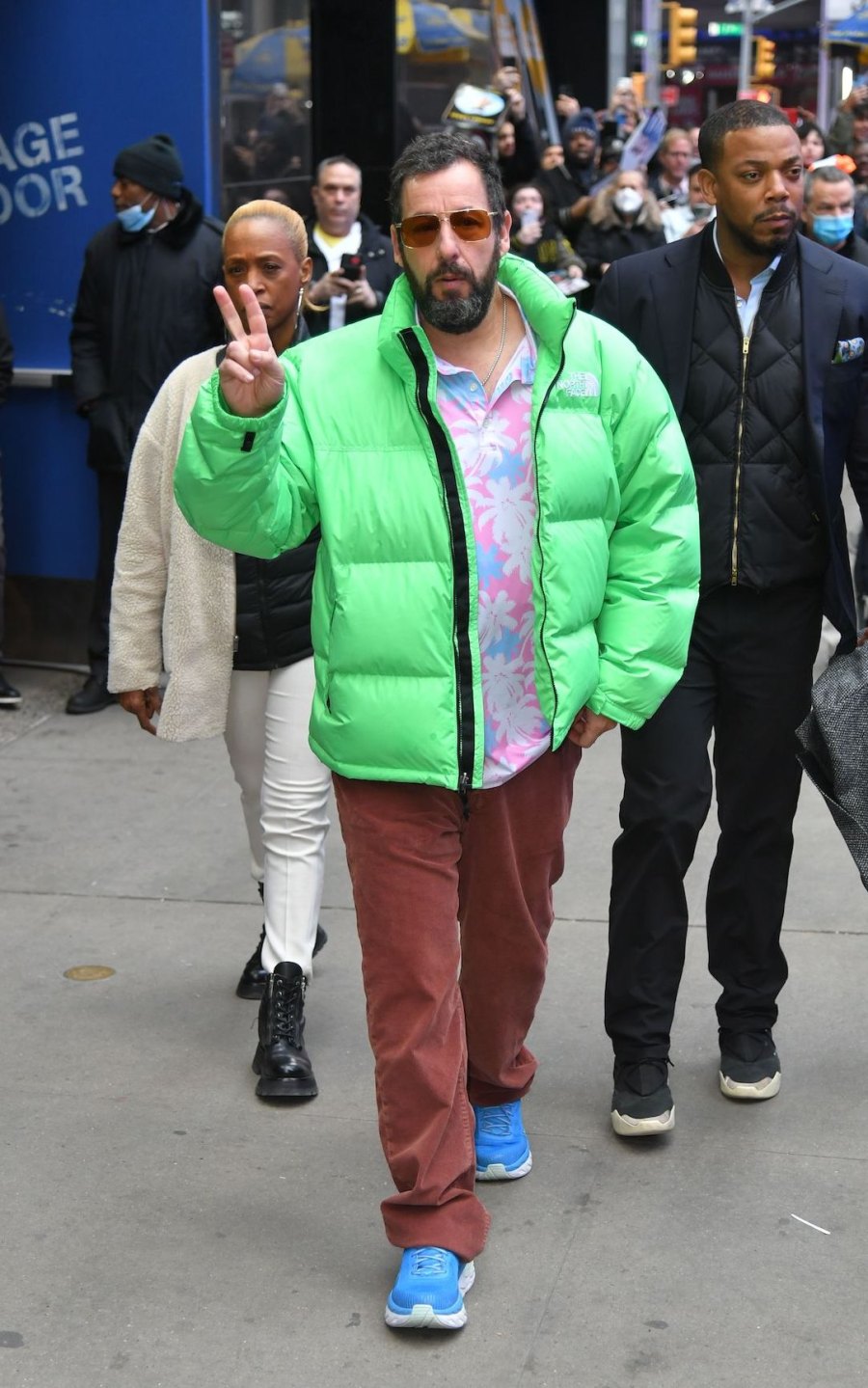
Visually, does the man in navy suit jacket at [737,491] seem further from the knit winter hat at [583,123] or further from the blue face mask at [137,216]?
the knit winter hat at [583,123]

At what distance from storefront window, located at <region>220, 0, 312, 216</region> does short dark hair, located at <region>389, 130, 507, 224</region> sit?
17.8 ft

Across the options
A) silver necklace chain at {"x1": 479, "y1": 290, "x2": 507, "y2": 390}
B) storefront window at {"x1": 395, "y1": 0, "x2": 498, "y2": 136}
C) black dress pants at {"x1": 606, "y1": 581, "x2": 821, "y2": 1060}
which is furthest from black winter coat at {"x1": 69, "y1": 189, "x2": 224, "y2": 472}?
storefront window at {"x1": 395, "y1": 0, "x2": 498, "y2": 136}

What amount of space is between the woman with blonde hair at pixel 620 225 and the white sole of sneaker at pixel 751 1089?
8046mm

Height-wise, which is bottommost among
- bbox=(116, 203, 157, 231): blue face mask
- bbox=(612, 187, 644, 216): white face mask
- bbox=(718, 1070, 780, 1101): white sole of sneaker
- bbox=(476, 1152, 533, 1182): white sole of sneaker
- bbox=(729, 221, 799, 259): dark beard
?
bbox=(718, 1070, 780, 1101): white sole of sneaker

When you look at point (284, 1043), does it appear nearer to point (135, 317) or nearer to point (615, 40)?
point (135, 317)

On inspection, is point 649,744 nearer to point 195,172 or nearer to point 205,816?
point 205,816

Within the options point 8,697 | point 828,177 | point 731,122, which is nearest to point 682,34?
point 828,177

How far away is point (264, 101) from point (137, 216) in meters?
2.53

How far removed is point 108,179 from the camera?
27.1 feet

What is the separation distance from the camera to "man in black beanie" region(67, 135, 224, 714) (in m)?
7.72

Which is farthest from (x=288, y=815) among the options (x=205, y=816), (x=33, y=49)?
(x=33, y=49)

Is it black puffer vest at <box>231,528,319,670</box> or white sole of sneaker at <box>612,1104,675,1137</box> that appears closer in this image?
white sole of sneaker at <box>612,1104,675,1137</box>

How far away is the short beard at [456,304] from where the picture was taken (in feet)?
11.3

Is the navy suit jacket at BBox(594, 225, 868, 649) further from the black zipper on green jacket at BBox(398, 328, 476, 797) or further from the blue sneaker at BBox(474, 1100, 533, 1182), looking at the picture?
the blue sneaker at BBox(474, 1100, 533, 1182)
